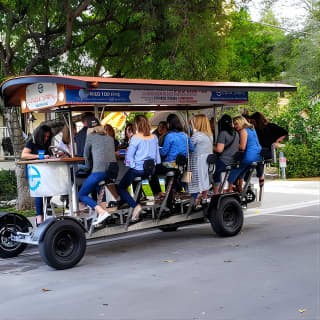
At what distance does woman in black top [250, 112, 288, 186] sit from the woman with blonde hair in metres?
1.59

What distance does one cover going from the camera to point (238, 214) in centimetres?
958

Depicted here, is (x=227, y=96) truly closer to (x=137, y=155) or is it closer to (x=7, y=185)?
(x=137, y=155)

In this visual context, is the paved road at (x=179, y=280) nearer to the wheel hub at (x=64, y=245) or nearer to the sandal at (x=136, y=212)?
the wheel hub at (x=64, y=245)

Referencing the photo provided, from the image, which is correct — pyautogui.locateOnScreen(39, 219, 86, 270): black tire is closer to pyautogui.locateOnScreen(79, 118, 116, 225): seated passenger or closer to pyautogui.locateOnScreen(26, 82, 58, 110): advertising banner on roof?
pyautogui.locateOnScreen(79, 118, 116, 225): seated passenger

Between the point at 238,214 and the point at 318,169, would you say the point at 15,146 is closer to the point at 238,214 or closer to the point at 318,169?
the point at 238,214

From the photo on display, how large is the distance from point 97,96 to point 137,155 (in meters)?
1.07

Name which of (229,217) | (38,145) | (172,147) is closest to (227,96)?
(172,147)

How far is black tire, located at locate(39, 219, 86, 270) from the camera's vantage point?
23.6 ft

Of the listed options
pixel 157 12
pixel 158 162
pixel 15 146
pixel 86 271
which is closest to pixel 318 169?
pixel 157 12

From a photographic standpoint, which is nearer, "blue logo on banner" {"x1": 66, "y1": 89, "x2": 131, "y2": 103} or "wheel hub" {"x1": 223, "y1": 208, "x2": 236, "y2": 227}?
"blue logo on banner" {"x1": 66, "y1": 89, "x2": 131, "y2": 103}

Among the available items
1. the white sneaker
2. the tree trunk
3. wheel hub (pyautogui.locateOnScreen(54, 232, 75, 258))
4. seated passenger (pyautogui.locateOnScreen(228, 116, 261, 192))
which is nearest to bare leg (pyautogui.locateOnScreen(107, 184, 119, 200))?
the white sneaker

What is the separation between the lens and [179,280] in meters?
6.57

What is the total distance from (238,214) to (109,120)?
375 centimetres

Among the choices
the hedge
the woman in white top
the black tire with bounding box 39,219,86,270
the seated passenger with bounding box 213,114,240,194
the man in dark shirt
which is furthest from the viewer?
the hedge
